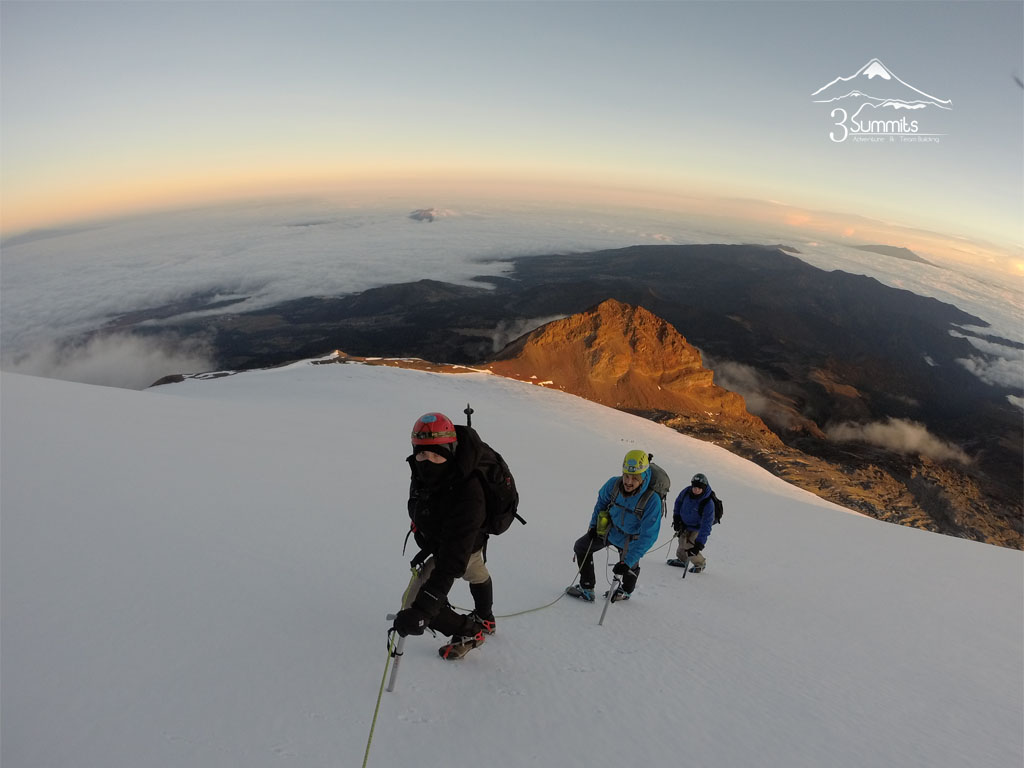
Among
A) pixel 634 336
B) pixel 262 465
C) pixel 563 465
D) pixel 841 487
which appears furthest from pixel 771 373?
pixel 262 465

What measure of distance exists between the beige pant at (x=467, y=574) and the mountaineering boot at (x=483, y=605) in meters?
0.07

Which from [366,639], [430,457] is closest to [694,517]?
[366,639]

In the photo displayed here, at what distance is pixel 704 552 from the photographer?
881 centimetres

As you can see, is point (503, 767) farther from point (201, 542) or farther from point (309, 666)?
point (201, 542)

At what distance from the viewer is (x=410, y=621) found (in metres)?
3.04

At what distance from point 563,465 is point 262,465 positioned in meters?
9.21

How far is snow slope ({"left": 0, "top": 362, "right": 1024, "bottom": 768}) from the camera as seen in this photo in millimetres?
2787

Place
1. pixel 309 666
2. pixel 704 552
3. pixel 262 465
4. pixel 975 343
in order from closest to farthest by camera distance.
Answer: pixel 309 666
pixel 262 465
pixel 704 552
pixel 975 343

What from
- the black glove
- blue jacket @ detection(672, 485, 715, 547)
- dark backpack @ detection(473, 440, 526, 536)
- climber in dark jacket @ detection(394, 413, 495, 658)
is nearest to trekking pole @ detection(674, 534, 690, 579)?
blue jacket @ detection(672, 485, 715, 547)

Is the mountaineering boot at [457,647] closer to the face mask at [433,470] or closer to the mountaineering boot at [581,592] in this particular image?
the face mask at [433,470]

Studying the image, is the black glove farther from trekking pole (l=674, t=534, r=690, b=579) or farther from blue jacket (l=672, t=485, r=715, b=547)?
trekking pole (l=674, t=534, r=690, b=579)

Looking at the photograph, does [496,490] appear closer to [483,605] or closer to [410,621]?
[410,621]

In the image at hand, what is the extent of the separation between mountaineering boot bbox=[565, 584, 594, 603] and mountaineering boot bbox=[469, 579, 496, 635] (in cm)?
168

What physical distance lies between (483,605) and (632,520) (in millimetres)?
1919
